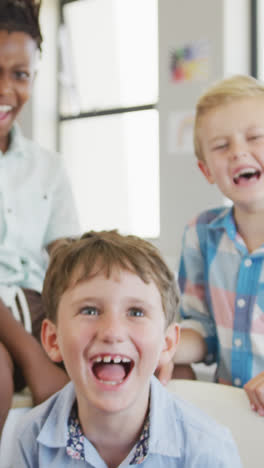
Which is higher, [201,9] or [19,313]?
[201,9]

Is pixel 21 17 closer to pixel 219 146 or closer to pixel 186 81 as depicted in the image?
pixel 219 146

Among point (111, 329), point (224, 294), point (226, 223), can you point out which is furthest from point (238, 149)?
point (111, 329)

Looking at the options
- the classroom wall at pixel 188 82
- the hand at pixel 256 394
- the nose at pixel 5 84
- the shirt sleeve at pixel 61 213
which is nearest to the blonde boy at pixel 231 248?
the hand at pixel 256 394

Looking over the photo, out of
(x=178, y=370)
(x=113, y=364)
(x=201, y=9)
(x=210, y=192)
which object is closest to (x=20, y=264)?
(x=178, y=370)

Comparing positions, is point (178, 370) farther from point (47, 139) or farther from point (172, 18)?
point (47, 139)

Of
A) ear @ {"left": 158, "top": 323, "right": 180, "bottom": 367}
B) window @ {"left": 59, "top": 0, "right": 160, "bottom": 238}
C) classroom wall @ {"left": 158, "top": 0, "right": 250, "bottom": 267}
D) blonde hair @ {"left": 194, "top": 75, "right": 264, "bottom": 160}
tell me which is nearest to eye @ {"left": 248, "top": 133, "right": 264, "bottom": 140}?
blonde hair @ {"left": 194, "top": 75, "right": 264, "bottom": 160}

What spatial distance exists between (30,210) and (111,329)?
33.9 inches

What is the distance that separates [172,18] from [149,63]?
0.54 metres

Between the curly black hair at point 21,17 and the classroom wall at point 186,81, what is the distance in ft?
5.78

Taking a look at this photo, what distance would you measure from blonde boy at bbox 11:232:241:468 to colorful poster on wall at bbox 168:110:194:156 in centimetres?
240

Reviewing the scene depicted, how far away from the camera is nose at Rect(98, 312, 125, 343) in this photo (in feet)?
2.45

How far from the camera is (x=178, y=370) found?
1240mm

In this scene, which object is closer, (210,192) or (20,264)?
(20,264)

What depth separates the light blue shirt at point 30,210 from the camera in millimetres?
1437
